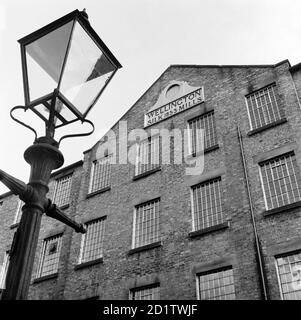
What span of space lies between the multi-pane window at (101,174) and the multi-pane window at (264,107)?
7556mm

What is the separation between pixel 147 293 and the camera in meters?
14.4

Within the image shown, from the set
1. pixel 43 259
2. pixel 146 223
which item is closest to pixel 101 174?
pixel 146 223

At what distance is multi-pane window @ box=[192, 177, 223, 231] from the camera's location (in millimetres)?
14500

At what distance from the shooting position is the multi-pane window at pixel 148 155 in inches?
710

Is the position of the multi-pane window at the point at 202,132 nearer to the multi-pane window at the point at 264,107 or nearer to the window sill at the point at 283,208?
the multi-pane window at the point at 264,107

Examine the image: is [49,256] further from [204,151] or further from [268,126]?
[268,126]

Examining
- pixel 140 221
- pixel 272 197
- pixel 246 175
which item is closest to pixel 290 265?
pixel 272 197

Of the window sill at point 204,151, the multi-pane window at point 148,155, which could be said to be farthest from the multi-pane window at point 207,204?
the multi-pane window at point 148,155

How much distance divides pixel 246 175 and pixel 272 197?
50.4 inches

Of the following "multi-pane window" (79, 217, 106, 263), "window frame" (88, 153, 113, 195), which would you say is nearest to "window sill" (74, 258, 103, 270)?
"multi-pane window" (79, 217, 106, 263)

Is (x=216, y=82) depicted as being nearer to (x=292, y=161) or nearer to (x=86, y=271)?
(x=292, y=161)

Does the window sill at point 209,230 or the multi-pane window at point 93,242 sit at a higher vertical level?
the multi-pane window at point 93,242

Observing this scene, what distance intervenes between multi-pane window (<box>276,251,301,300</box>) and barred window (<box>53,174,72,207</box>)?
38.9 feet

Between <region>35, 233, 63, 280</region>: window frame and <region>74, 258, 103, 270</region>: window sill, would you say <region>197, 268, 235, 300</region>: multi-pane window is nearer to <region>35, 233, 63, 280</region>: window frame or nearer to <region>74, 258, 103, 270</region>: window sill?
<region>74, 258, 103, 270</region>: window sill
